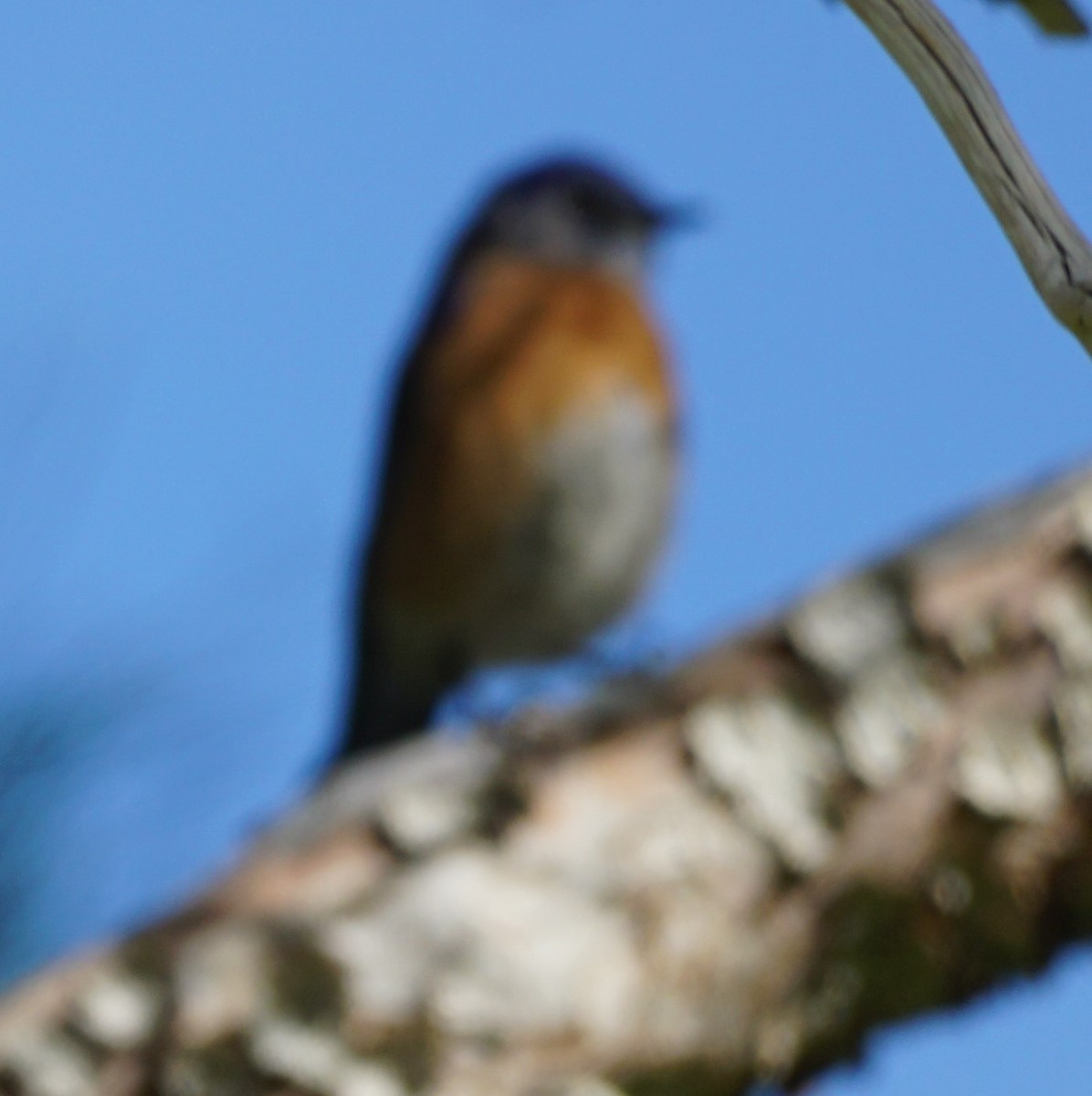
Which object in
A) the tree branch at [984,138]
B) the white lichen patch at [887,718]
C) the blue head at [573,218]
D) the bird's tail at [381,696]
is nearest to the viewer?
the white lichen patch at [887,718]

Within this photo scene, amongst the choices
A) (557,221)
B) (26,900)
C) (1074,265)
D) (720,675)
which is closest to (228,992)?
(720,675)

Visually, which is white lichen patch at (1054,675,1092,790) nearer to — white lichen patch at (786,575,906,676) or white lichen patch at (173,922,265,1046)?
white lichen patch at (786,575,906,676)

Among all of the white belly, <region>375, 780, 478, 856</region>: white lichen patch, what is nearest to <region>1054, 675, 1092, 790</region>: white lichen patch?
<region>375, 780, 478, 856</region>: white lichen patch

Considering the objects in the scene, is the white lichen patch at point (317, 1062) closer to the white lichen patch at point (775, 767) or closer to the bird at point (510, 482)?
the white lichen patch at point (775, 767)

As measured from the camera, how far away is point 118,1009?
3.94 ft

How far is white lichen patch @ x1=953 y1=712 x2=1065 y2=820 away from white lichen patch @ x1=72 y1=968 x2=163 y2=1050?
495mm

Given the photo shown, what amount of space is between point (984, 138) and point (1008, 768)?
15.7 inches

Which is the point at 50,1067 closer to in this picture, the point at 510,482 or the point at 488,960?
the point at 488,960

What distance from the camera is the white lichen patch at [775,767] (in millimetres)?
1159

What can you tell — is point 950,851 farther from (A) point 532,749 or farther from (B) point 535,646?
(B) point 535,646

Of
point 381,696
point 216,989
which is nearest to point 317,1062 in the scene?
point 216,989

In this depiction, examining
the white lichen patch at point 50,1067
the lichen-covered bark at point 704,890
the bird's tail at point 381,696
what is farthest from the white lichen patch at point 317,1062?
the bird's tail at point 381,696

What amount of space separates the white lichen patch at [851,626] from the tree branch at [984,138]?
0.73ft

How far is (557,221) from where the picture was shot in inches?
148
